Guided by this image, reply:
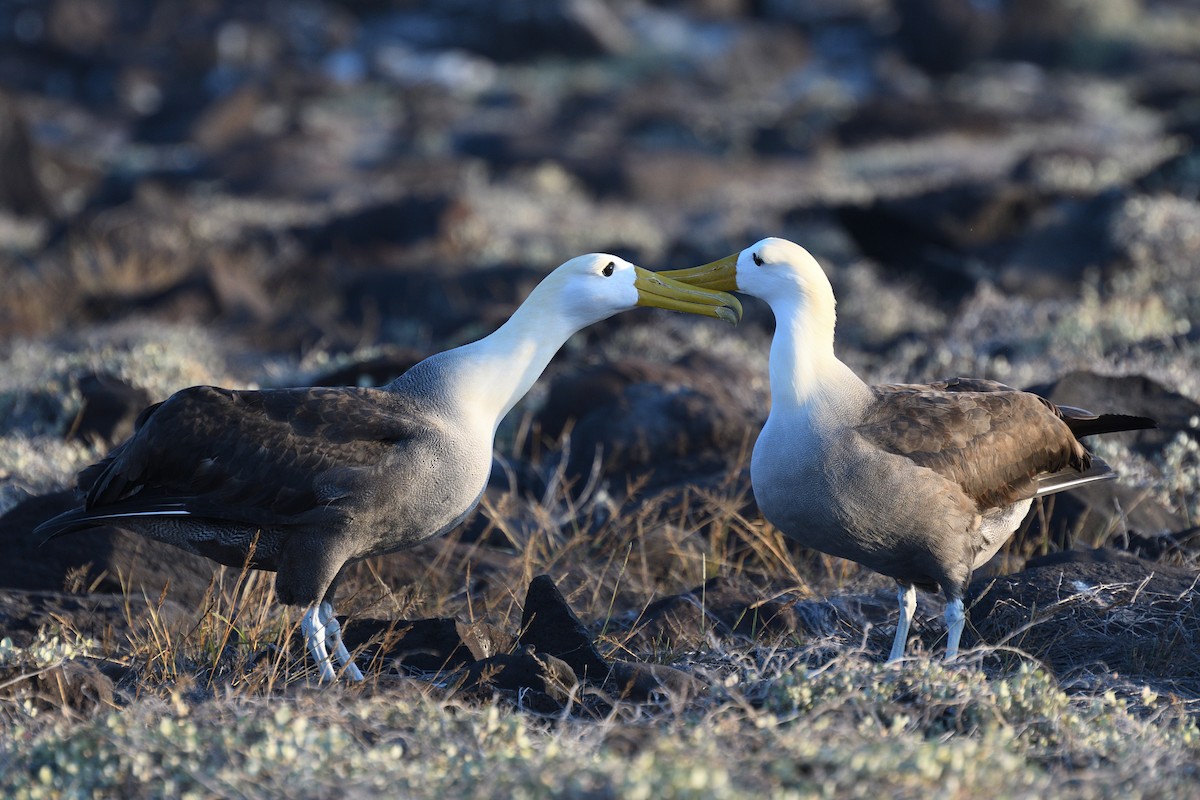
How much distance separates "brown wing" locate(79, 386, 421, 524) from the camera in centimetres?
421

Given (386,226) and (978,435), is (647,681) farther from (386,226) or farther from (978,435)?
(386,226)

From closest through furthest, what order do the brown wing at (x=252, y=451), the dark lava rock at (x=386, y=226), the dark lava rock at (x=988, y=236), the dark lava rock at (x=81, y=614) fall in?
the brown wing at (x=252, y=451), the dark lava rock at (x=81, y=614), the dark lava rock at (x=988, y=236), the dark lava rock at (x=386, y=226)

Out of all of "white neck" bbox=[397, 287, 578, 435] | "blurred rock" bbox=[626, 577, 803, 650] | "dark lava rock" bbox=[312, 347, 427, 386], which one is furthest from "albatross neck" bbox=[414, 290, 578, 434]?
"dark lava rock" bbox=[312, 347, 427, 386]

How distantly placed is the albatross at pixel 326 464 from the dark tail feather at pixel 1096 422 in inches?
47.1

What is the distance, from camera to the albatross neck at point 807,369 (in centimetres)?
422

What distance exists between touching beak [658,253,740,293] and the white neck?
15.9 inches

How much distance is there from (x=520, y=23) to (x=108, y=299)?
26.1 metres

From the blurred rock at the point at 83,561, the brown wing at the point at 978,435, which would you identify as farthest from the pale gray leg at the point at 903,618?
the blurred rock at the point at 83,561

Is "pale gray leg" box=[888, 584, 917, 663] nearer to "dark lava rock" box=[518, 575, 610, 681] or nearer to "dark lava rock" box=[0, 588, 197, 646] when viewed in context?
"dark lava rock" box=[518, 575, 610, 681]

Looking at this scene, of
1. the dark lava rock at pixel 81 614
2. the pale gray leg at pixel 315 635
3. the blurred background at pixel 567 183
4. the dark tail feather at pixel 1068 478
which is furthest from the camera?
the blurred background at pixel 567 183

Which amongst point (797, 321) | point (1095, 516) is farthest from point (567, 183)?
point (797, 321)

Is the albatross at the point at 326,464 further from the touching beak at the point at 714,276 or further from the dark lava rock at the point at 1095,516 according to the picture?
the dark lava rock at the point at 1095,516

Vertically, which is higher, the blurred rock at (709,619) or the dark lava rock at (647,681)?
the dark lava rock at (647,681)

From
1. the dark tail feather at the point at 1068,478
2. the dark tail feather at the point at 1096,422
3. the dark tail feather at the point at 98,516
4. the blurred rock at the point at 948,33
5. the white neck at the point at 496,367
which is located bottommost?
the dark tail feather at the point at 98,516
